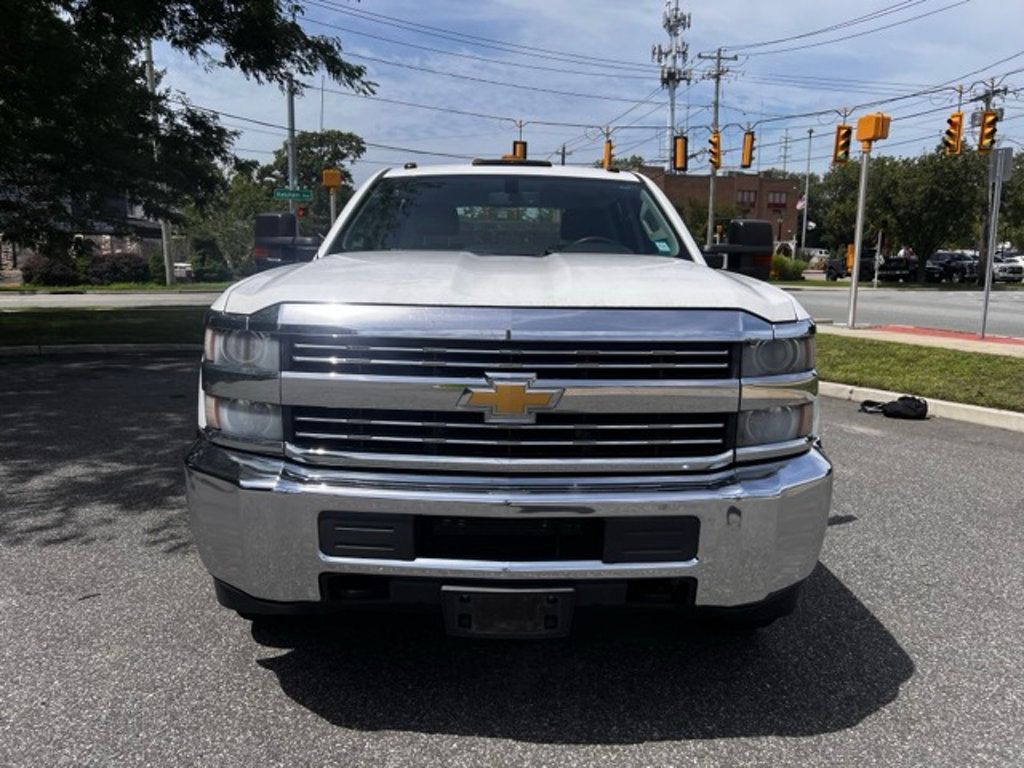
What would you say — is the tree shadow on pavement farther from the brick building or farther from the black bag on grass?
the brick building

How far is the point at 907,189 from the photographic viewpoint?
40375 mm

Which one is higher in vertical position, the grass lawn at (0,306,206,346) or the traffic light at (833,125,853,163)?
the traffic light at (833,125,853,163)

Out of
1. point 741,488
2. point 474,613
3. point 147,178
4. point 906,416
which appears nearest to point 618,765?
point 474,613

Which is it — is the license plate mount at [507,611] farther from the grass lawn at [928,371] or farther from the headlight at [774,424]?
the grass lawn at [928,371]

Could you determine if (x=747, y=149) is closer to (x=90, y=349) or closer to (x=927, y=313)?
(x=927, y=313)

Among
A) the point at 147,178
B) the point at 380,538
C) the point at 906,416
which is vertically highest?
the point at 147,178

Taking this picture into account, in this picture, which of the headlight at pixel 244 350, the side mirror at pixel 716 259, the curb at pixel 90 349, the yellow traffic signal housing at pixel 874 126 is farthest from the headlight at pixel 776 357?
the yellow traffic signal housing at pixel 874 126

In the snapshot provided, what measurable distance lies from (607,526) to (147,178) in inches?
497

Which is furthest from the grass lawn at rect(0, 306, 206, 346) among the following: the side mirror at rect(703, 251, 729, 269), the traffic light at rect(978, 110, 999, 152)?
the traffic light at rect(978, 110, 999, 152)

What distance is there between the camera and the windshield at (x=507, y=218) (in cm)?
423

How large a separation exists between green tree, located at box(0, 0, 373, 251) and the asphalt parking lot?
8.46 m

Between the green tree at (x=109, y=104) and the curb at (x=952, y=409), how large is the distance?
28.1 ft

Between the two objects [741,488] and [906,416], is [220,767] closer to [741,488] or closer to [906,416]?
[741,488]

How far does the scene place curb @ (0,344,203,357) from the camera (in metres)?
11.1
